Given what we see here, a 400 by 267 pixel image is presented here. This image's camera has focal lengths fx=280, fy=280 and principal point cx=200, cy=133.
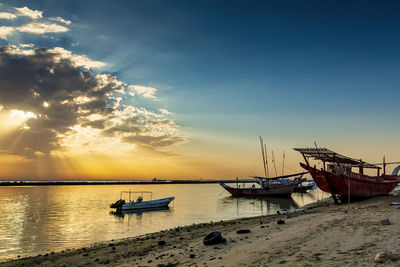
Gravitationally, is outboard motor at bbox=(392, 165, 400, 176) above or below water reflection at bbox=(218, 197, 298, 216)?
above

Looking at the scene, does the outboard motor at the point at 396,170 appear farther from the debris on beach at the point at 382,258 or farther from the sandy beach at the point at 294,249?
the debris on beach at the point at 382,258

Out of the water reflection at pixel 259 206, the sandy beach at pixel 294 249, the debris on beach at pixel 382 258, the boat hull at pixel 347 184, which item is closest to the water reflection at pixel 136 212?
the water reflection at pixel 259 206

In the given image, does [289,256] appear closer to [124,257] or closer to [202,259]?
[202,259]

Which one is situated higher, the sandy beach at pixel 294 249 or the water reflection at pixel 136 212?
the sandy beach at pixel 294 249

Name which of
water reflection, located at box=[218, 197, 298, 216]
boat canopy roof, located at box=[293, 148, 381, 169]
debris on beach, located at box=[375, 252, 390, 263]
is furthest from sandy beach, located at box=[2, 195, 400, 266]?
water reflection, located at box=[218, 197, 298, 216]

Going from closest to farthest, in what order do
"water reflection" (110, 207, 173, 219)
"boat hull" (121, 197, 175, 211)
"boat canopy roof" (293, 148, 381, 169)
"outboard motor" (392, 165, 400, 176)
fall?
"boat canopy roof" (293, 148, 381, 169) < "water reflection" (110, 207, 173, 219) < "boat hull" (121, 197, 175, 211) < "outboard motor" (392, 165, 400, 176)

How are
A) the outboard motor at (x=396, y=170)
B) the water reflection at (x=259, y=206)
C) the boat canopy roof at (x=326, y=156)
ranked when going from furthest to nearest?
1. the outboard motor at (x=396, y=170)
2. the water reflection at (x=259, y=206)
3. the boat canopy roof at (x=326, y=156)

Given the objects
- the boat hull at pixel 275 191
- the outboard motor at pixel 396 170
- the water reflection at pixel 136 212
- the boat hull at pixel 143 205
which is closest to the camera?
the water reflection at pixel 136 212

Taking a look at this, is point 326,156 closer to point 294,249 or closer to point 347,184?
point 347,184

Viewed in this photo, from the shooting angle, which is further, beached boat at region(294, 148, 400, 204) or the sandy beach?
beached boat at region(294, 148, 400, 204)

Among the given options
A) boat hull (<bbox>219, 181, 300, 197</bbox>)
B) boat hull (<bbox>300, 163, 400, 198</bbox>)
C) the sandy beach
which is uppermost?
boat hull (<bbox>300, 163, 400, 198</bbox>)

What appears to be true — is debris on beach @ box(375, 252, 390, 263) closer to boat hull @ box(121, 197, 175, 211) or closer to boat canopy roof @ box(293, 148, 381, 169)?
boat canopy roof @ box(293, 148, 381, 169)

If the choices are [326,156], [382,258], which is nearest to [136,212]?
[326,156]

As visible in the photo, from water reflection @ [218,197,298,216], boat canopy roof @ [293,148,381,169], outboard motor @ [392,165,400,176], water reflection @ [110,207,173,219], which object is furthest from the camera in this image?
outboard motor @ [392,165,400,176]
